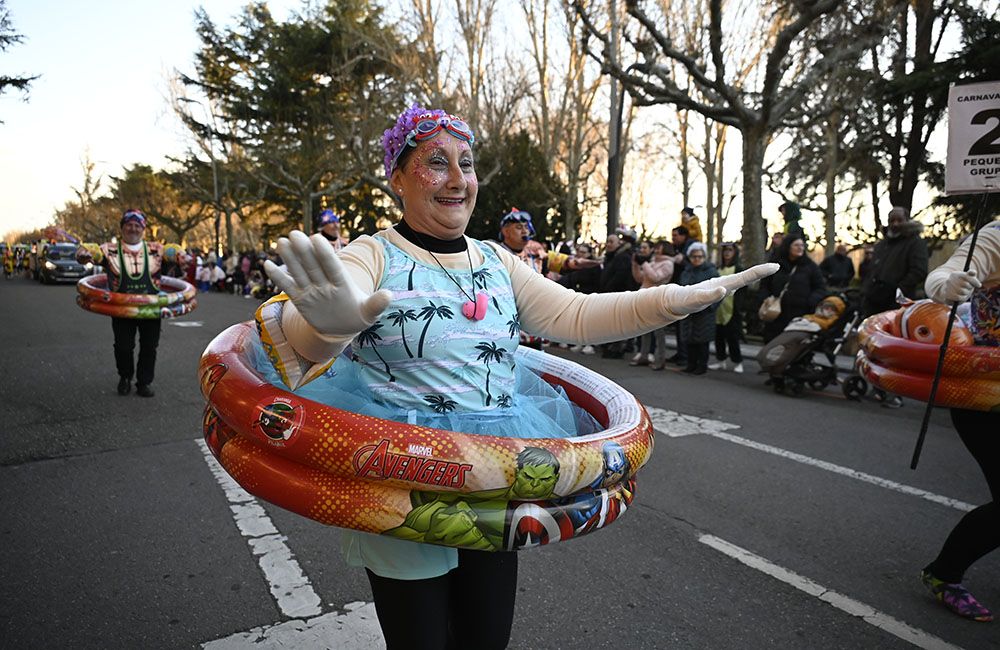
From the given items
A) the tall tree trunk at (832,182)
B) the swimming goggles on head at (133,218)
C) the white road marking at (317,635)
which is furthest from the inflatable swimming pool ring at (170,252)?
the tall tree trunk at (832,182)

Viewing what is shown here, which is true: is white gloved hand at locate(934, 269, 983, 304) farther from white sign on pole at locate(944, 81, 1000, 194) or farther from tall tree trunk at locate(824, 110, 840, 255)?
tall tree trunk at locate(824, 110, 840, 255)

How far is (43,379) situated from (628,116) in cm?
2622

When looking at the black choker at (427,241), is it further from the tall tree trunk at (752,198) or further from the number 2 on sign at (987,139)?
the tall tree trunk at (752,198)

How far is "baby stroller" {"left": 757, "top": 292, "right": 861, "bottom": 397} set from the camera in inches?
304

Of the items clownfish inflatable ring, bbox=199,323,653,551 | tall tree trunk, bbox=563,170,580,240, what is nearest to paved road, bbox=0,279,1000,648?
clownfish inflatable ring, bbox=199,323,653,551

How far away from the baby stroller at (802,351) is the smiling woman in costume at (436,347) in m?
6.52

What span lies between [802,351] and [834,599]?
5.19 m

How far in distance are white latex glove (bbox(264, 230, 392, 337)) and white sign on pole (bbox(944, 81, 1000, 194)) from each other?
313 cm

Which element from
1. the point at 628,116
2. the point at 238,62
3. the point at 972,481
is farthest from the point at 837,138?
the point at 238,62

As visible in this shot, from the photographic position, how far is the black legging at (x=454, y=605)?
1.69m

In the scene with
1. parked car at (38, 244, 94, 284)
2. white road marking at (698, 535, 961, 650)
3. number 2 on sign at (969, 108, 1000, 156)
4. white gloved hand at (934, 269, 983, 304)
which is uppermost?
parked car at (38, 244, 94, 284)

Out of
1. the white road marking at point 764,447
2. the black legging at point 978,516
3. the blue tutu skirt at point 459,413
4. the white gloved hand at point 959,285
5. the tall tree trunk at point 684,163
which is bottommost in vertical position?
the white road marking at point 764,447

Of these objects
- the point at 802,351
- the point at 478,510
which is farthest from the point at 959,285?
the point at 802,351

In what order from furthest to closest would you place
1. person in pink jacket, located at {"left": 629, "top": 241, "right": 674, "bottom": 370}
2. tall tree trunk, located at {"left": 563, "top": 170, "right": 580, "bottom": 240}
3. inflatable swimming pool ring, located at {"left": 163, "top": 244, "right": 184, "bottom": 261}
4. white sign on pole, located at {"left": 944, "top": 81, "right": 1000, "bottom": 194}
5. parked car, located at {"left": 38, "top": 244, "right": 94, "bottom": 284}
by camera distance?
parked car, located at {"left": 38, "top": 244, "right": 94, "bottom": 284} → tall tree trunk, located at {"left": 563, "top": 170, "right": 580, "bottom": 240} → person in pink jacket, located at {"left": 629, "top": 241, "right": 674, "bottom": 370} → inflatable swimming pool ring, located at {"left": 163, "top": 244, "right": 184, "bottom": 261} → white sign on pole, located at {"left": 944, "top": 81, "right": 1000, "bottom": 194}
